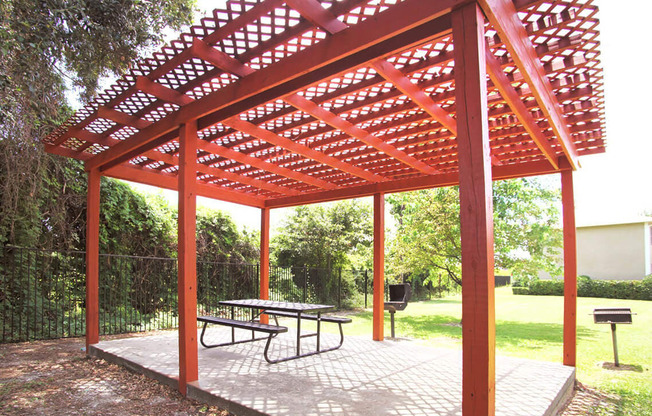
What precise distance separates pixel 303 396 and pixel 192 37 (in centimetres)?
295

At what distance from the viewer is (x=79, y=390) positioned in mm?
4148

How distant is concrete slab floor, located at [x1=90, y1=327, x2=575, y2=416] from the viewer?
328 centimetres

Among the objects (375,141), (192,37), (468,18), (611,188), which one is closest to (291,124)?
(375,141)

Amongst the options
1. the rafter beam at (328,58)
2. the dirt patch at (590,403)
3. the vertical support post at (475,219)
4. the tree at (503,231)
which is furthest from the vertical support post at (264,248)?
the vertical support post at (475,219)

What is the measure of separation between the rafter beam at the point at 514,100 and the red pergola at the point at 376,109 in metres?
0.02

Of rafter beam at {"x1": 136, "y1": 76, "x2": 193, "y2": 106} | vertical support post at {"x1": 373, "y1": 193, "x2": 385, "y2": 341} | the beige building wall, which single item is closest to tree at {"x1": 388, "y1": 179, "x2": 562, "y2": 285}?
vertical support post at {"x1": 373, "y1": 193, "x2": 385, "y2": 341}

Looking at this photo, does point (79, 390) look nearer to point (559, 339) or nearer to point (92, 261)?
point (92, 261)

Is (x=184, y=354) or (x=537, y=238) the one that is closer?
(x=184, y=354)

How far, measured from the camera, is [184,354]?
384 cm

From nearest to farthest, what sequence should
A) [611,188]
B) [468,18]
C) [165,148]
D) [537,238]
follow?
[468,18] → [165,148] → [537,238] → [611,188]

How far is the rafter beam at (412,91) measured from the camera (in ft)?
9.63

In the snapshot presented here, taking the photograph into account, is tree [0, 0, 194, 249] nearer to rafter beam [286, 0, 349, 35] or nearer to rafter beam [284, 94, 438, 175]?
rafter beam [284, 94, 438, 175]

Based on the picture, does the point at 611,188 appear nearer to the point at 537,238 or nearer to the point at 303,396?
the point at 537,238

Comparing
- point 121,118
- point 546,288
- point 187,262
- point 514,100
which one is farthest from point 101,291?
point 546,288
